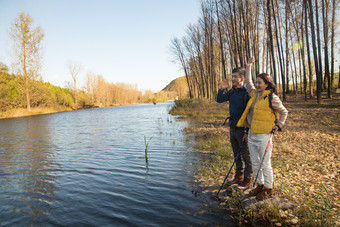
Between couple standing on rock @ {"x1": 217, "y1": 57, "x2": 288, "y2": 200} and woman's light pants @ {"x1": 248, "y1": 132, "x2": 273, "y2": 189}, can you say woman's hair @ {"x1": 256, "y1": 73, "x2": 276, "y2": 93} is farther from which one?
woman's light pants @ {"x1": 248, "y1": 132, "x2": 273, "y2": 189}

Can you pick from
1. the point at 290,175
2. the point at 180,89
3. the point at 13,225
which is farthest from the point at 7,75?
the point at 180,89

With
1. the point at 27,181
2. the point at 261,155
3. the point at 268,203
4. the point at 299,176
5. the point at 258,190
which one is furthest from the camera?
the point at 27,181

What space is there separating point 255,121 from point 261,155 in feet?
1.81

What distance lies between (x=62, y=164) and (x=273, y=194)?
619cm

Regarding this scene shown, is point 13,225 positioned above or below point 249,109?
below

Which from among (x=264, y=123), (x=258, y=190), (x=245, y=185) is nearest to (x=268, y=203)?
(x=258, y=190)

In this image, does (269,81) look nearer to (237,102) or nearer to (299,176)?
(237,102)

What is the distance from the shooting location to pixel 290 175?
4.44 m

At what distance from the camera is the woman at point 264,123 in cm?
319

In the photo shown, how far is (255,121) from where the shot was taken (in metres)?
3.32

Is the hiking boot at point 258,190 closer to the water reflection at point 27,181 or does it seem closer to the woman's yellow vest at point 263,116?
the woman's yellow vest at point 263,116

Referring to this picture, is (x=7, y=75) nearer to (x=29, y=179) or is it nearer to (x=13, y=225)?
(x=29, y=179)

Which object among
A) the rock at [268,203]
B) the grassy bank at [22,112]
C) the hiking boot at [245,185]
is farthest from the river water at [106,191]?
the grassy bank at [22,112]

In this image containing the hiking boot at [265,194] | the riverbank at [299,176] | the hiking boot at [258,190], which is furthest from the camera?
the hiking boot at [258,190]
